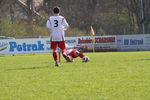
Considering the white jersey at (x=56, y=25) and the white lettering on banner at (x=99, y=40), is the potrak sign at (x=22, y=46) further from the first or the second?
the white jersey at (x=56, y=25)

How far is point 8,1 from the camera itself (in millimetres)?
58344

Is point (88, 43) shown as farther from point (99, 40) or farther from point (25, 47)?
point (25, 47)

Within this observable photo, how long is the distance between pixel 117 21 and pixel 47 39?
3201 centimetres

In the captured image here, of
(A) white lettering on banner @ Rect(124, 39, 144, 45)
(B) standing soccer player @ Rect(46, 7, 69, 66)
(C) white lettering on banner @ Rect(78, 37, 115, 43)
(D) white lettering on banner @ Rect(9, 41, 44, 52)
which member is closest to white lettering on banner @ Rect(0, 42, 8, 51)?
(D) white lettering on banner @ Rect(9, 41, 44, 52)

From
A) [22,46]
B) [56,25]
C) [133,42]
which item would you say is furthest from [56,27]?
[133,42]

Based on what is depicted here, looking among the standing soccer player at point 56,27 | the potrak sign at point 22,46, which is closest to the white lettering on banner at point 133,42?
the potrak sign at point 22,46

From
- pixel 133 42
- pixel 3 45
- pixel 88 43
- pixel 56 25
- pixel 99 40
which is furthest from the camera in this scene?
pixel 99 40

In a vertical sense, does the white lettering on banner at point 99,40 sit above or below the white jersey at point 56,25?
below

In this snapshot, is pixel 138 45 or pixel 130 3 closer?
pixel 138 45

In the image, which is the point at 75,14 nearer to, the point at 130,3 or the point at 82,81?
the point at 130,3

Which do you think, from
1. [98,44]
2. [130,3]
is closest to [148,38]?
[98,44]

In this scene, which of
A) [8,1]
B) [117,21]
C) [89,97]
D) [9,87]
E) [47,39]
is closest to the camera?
[89,97]

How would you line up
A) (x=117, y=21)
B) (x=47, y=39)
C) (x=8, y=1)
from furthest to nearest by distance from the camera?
(x=117, y=21) → (x=8, y=1) → (x=47, y=39)

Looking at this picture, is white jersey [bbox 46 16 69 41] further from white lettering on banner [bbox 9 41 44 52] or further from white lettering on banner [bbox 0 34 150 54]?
white lettering on banner [bbox 9 41 44 52]
